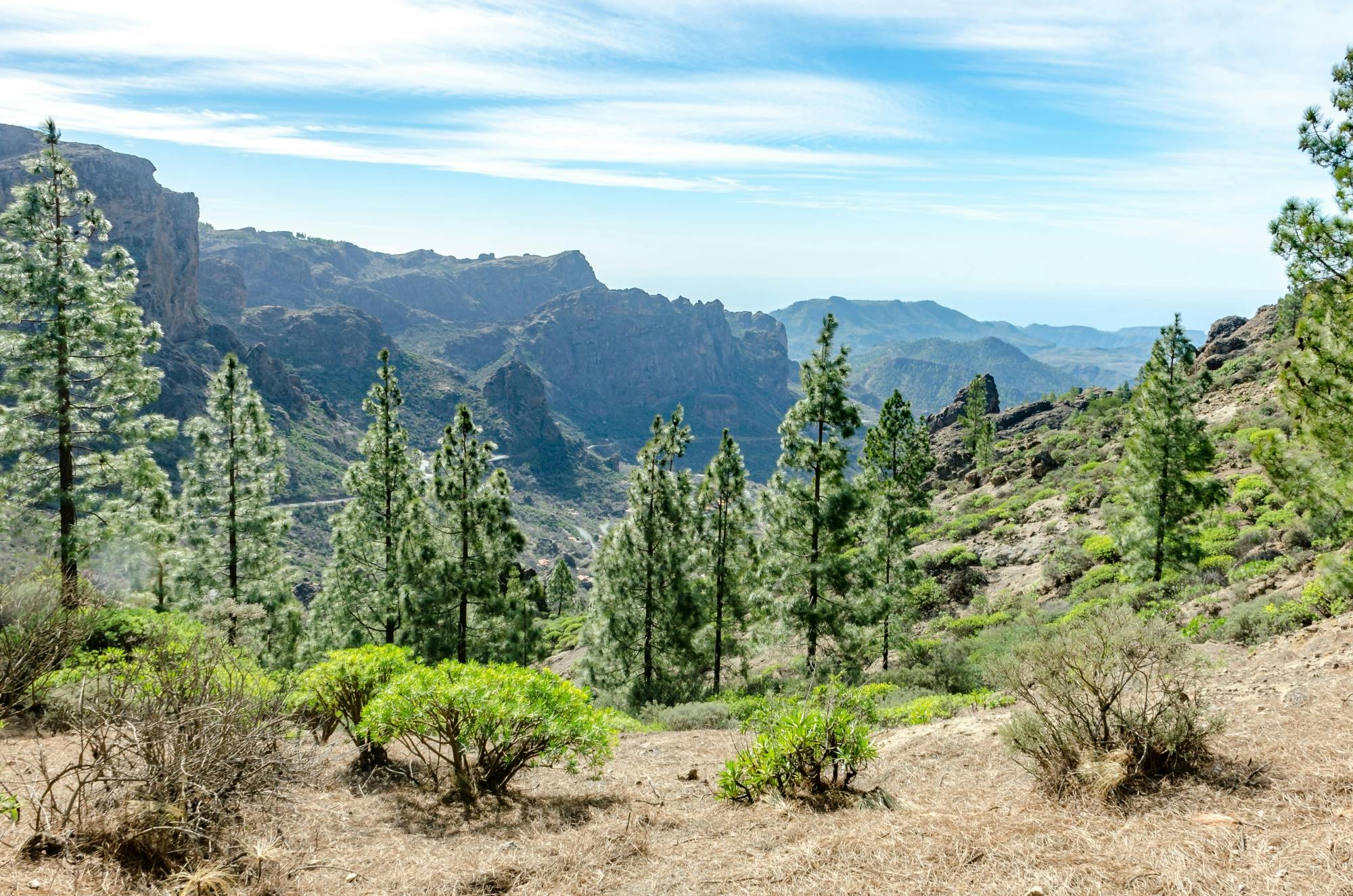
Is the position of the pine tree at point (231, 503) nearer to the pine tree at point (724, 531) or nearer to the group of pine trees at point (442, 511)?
the group of pine trees at point (442, 511)

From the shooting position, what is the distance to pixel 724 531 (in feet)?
70.0

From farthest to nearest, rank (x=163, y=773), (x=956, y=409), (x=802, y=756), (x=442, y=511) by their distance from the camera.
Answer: (x=956, y=409)
(x=442, y=511)
(x=802, y=756)
(x=163, y=773)

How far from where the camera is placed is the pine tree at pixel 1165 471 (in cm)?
1859

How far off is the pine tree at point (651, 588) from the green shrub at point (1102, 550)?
1434 centimetres

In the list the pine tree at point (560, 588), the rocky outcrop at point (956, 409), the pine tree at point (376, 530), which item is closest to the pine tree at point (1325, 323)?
the pine tree at point (376, 530)

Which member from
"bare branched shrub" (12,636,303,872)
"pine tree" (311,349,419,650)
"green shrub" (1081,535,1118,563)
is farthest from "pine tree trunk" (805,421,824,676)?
"bare branched shrub" (12,636,303,872)

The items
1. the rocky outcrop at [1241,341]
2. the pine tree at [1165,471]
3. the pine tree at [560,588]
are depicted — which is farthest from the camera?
the rocky outcrop at [1241,341]

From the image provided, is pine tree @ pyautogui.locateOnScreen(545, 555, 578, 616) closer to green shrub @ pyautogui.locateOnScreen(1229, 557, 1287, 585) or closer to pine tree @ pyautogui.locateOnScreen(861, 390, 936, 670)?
pine tree @ pyautogui.locateOnScreen(861, 390, 936, 670)

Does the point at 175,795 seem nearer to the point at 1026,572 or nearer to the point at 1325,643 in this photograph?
the point at 1325,643

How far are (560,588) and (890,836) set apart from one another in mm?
61557

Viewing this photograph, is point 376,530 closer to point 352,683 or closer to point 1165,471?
point 352,683

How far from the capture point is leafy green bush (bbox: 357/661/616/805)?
7270 millimetres

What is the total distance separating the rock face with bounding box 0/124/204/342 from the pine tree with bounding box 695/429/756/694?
16582 cm

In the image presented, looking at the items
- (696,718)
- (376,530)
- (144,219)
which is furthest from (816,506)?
(144,219)
